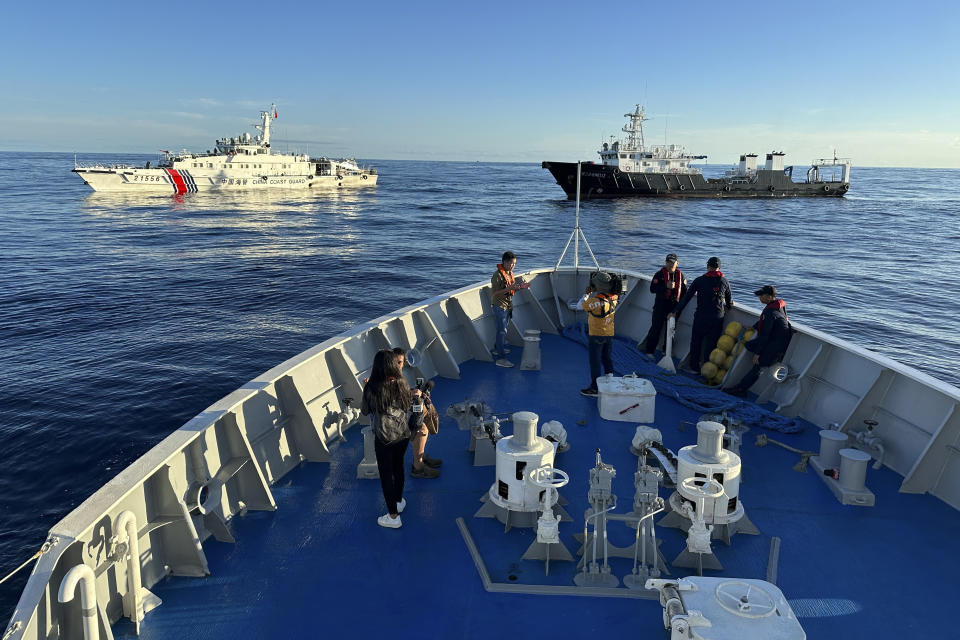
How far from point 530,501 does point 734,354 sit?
4378mm

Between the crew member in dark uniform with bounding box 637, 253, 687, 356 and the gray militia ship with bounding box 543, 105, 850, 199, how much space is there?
2327 inches

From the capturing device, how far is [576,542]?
14.3 feet

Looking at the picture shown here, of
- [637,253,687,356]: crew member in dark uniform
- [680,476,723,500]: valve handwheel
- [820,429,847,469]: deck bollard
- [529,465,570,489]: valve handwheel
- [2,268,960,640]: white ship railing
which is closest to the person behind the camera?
[2,268,960,640]: white ship railing

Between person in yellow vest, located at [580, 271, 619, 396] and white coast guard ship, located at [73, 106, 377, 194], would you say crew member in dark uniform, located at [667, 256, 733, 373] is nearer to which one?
person in yellow vest, located at [580, 271, 619, 396]

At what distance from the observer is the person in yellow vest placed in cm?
659

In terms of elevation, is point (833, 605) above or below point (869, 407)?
below

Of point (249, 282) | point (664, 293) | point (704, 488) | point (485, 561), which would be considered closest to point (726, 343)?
point (664, 293)

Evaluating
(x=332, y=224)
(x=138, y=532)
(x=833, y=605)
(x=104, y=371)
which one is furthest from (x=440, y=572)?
(x=332, y=224)

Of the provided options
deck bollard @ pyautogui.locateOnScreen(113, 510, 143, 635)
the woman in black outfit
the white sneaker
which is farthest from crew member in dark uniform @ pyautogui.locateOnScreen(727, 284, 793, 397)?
deck bollard @ pyautogui.locateOnScreen(113, 510, 143, 635)

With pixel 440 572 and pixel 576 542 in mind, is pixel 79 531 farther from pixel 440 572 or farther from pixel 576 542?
pixel 576 542

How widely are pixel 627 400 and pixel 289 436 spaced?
3.46 metres

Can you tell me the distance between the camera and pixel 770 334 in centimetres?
673

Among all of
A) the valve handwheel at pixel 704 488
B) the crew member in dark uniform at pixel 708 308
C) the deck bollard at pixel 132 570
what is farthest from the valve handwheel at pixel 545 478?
the crew member in dark uniform at pixel 708 308

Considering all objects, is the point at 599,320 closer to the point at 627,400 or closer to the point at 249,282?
the point at 627,400
